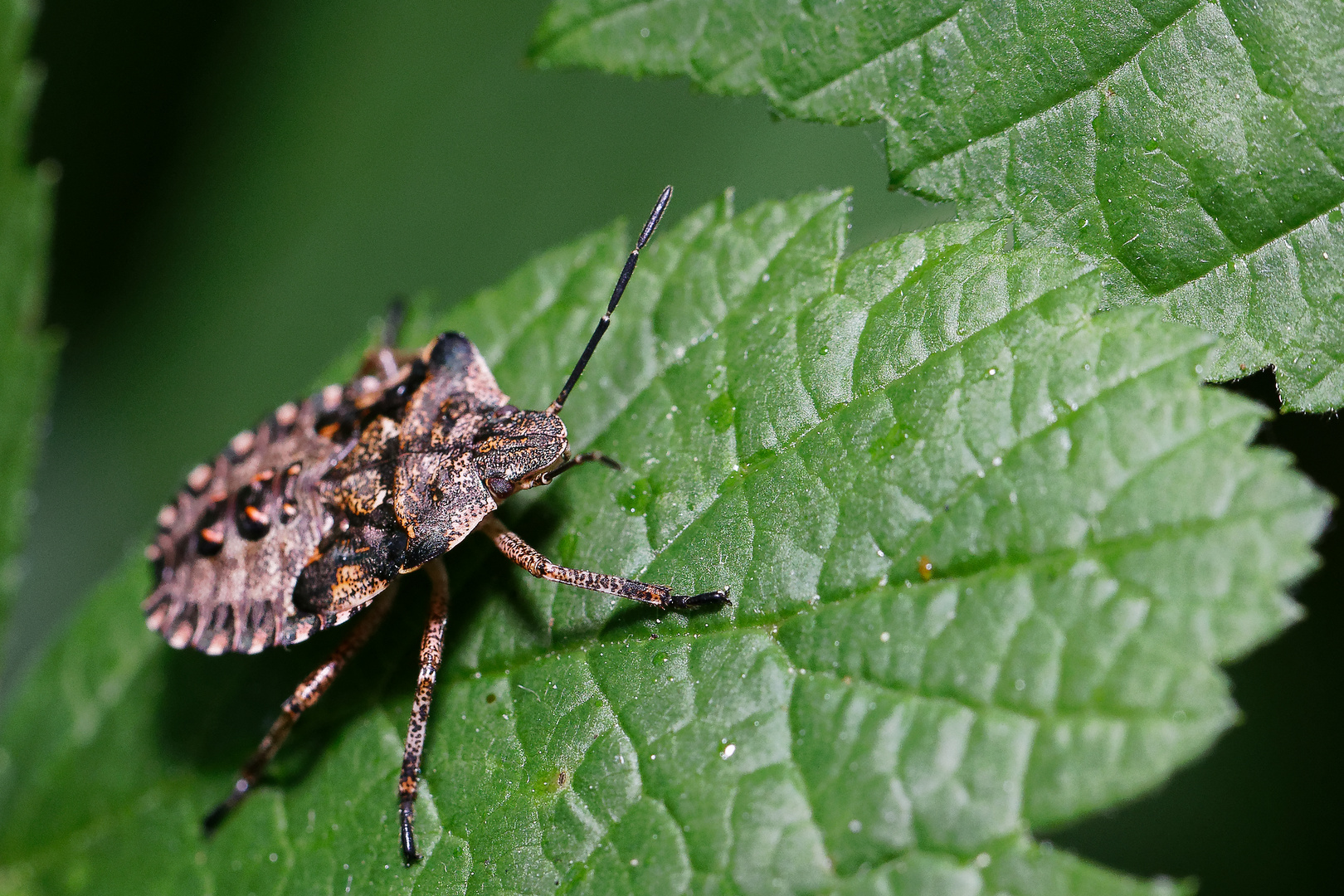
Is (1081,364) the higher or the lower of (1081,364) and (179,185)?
the lower

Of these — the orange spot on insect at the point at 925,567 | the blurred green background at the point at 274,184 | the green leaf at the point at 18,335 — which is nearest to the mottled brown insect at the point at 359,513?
Result: the green leaf at the point at 18,335

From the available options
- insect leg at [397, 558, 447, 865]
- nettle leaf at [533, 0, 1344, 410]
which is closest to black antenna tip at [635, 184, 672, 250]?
nettle leaf at [533, 0, 1344, 410]

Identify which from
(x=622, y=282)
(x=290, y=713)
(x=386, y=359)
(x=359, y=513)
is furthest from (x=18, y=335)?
(x=622, y=282)

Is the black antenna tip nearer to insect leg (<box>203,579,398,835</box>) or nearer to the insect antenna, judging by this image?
the insect antenna

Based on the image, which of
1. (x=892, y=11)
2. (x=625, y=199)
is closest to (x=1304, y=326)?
(x=892, y=11)

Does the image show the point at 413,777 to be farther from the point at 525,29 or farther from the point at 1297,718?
the point at 525,29

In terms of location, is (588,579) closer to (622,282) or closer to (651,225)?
(622,282)

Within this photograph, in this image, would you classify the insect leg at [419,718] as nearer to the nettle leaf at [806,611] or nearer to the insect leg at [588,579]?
the nettle leaf at [806,611]
